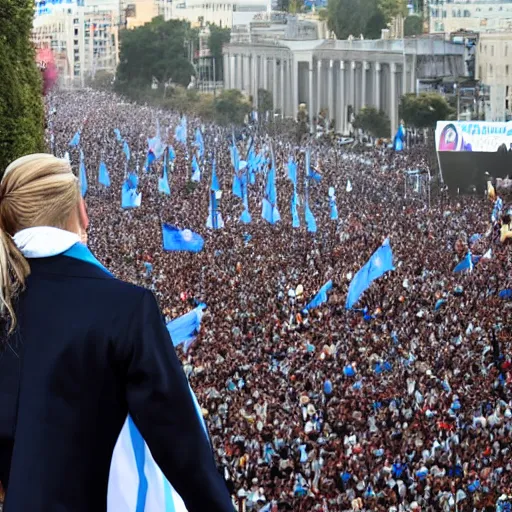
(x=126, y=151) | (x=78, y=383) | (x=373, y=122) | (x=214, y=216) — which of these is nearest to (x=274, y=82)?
(x=373, y=122)

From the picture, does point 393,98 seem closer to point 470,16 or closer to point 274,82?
point 470,16

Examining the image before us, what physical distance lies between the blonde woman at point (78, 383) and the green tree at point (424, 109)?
3151 centimetres

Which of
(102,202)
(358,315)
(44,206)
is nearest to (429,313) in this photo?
(358,315)

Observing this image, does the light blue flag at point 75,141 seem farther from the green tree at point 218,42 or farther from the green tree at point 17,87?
the green tree at point 17,87

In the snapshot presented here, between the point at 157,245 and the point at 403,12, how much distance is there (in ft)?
48.3

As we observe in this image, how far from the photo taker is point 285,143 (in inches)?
1407

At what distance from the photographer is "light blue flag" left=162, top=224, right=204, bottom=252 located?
2036 cm

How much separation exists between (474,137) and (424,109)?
2725mm

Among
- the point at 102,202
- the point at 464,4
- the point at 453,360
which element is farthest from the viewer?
the point at 464,4

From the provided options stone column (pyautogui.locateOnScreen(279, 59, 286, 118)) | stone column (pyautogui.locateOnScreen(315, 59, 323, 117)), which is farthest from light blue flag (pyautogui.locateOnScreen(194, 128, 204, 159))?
stone column (pyautogui.locateOnScreen(315, 59, 323, 117))

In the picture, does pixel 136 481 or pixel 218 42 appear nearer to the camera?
pixel 136 481

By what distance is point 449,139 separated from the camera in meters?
32.0

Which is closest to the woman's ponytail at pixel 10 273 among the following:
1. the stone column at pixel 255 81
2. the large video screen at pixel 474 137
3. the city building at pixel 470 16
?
the large video screen at pixel 474 137

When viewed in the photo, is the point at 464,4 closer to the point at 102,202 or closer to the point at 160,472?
the point at 102,202
